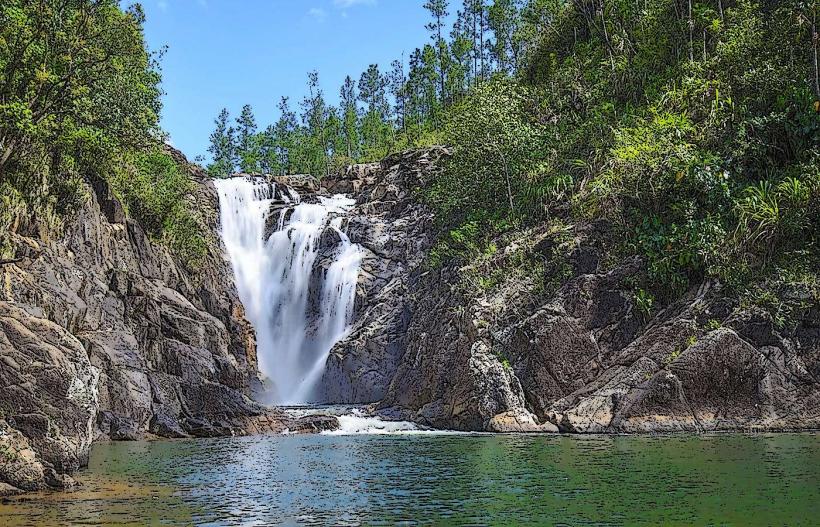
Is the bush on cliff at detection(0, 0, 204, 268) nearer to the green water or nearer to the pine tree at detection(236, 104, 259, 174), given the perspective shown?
the green water

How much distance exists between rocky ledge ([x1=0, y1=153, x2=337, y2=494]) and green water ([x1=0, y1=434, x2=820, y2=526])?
2017mm

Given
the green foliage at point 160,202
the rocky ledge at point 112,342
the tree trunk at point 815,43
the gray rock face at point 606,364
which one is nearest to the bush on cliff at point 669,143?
the tree trunk at point 815,43

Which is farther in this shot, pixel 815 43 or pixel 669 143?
pixel 669 143

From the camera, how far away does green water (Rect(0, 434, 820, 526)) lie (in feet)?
31.4

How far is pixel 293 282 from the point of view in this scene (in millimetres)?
43938

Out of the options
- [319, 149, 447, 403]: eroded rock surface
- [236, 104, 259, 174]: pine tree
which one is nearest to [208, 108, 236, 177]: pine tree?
[236, 104, 259, 174]: pine tree

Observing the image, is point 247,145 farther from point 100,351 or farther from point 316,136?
point 100,351

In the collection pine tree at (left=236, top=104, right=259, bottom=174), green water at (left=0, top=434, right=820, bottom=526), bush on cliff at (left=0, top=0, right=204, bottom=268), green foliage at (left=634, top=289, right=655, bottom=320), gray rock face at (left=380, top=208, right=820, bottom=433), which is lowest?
green water at (left=0, top=434, right=820, bottom=526)

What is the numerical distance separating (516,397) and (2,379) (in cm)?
1693

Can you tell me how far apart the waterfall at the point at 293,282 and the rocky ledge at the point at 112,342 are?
286 inches

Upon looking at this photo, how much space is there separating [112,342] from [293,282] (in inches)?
788

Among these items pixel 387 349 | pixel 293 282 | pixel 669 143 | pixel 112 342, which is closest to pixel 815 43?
pixel 669 143

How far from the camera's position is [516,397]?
25156mm

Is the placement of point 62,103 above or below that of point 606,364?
above
